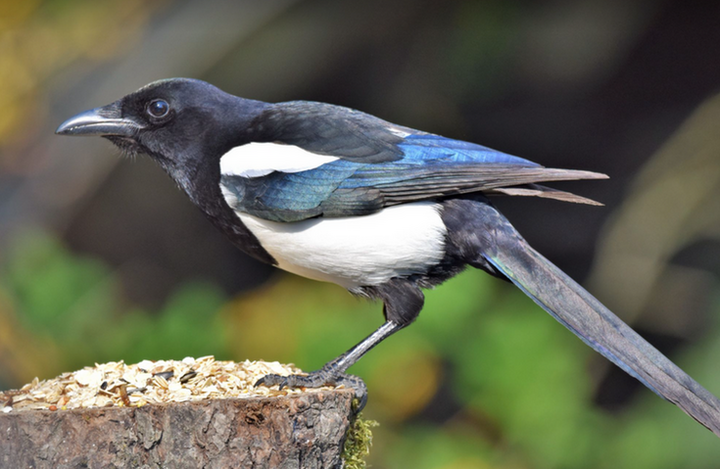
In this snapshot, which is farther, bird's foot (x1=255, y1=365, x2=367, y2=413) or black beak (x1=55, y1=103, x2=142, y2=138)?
black beak (x1=55, y1=103, x2=142, y2=138)

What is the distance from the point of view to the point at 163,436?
5.57 feet

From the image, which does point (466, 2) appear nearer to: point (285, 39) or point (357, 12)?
point (357, 12)

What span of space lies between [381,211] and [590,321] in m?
0.63

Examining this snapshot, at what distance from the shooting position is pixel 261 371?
6.92 ft

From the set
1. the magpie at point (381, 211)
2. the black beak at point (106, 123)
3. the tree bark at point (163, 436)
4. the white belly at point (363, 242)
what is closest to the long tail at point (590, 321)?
the magpie at point (381, 211)

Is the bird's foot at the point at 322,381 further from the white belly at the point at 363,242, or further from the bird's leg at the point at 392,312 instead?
the white belly at the point at 363,242

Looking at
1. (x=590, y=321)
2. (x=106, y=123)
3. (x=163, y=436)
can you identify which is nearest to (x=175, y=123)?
(x=106, y=123)

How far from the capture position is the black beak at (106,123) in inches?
98.0

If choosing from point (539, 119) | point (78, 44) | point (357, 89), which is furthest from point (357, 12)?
point (78, 44)

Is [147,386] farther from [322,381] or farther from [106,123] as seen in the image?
[106,123]

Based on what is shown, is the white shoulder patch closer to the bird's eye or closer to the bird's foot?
the bird's eye

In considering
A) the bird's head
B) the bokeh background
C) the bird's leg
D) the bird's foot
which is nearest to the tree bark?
the bird's foot

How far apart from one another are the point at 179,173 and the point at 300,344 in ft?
3.69

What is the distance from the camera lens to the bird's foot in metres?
1.95
